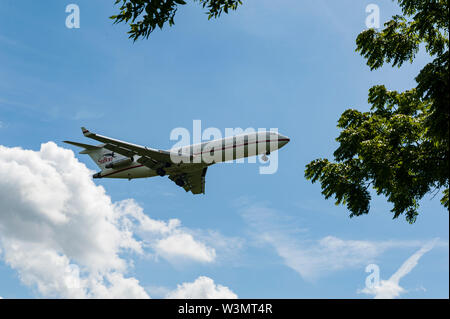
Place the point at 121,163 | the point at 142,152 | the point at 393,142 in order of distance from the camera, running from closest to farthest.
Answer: the point at 393,142
the point at 142,152
the point at 121,163

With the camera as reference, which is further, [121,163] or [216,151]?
[121,163]

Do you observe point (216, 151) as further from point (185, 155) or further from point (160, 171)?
point (160, 171)

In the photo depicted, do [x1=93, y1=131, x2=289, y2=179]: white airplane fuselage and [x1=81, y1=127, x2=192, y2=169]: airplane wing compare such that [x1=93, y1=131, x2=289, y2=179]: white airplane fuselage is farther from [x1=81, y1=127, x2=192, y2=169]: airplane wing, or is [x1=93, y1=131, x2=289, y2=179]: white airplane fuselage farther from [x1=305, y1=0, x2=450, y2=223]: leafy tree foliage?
[x1=305, y1=0, x2=450, y2=223]: leafy tree foliage

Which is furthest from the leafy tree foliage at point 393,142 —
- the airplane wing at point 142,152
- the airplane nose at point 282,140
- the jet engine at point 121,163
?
the jet engine at point 121,163

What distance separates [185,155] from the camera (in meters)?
36.7

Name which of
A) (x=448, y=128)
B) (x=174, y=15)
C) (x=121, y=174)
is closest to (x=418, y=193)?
(x=448, y=128)

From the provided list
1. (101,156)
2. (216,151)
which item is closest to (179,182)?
(216,151)

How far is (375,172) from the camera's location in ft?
60.2

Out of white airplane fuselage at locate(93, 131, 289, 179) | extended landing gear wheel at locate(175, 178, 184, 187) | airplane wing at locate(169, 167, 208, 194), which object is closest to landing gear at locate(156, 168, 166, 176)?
white airplane fuselage at locate(93, 131, 289, 179)

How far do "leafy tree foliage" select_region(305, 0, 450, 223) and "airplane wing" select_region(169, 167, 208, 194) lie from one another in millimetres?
20707

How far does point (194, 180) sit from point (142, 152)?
8.06 metres
